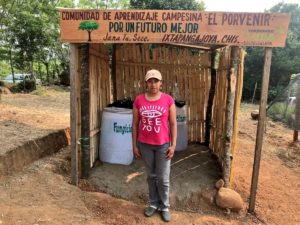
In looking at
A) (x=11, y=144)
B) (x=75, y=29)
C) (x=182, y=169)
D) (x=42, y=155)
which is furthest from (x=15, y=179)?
(x=182, y=169)

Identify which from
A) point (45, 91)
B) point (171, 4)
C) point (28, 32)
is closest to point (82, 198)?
point (171, 4)

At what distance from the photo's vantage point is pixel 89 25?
11.7 ft

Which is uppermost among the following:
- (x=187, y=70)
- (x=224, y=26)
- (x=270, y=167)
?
(x=224, y=26)

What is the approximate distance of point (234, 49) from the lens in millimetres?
4051

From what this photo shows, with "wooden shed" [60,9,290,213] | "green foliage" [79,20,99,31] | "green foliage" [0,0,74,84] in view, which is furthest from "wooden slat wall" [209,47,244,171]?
"green foliage" [0,0,74,84]

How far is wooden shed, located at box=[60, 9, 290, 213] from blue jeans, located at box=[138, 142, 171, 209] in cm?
117

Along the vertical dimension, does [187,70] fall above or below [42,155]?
above

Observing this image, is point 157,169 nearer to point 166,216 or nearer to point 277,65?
point 166,216

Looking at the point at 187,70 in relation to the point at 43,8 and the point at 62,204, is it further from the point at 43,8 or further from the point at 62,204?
the point at 43,8

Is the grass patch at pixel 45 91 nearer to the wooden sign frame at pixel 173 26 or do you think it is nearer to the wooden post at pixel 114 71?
the wooden post at pixel 114 71

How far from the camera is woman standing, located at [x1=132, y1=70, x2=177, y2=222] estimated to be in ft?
10.3

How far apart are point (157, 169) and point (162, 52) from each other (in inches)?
130

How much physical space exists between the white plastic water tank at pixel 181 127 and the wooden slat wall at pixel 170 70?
2.40 ft

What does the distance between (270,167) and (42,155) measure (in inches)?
172
